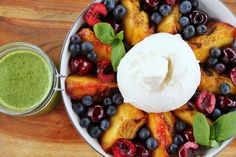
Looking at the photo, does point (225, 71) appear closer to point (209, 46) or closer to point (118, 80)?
point (209, 46)

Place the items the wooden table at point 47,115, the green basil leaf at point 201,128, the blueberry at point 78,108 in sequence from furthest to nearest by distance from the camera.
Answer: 1. the wooden table at point 47,115
2. the blueberry at point 78,108
3. the green basil leaf at point 201,128

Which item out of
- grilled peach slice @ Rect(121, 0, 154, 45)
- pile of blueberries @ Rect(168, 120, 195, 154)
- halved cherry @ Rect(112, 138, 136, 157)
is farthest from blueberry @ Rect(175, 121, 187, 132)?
grilled peach slice @ Rect(121, 0, 154, 45)

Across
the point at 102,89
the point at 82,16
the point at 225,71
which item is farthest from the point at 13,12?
the point at 225,71

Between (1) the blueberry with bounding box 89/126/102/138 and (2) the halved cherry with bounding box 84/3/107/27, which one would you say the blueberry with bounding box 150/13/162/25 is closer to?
(2) the halved cherry with bounding box 84/3/107/27

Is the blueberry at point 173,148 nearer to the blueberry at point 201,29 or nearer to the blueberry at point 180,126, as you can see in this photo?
the blueberry at point 180,126

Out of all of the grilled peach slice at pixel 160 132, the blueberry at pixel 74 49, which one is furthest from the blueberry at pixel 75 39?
the grilled peach slice at pixel 160 132
